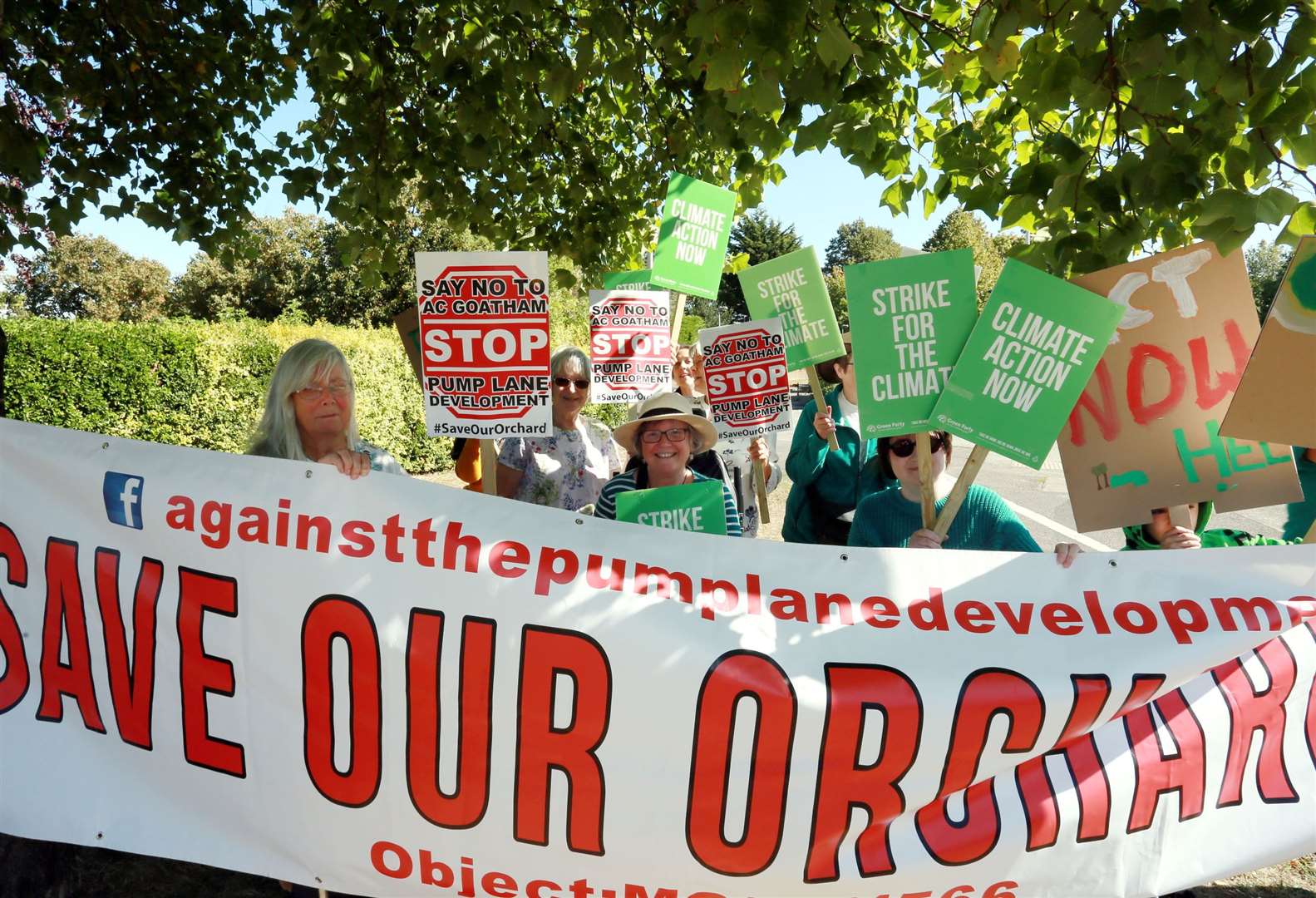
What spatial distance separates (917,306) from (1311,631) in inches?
55.0

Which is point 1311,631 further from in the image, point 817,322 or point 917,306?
point 817,322

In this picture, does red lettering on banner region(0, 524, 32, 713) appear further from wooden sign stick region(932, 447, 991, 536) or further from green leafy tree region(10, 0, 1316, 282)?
wooden sign stick region(932, 447, 991, 536)

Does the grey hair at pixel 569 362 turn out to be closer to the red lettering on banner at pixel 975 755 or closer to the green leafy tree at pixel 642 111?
the green leafy tree at pixel 642 111

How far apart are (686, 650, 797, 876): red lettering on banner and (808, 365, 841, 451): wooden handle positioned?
2.03 metres

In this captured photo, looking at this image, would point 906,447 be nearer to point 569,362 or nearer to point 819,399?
point 819,399

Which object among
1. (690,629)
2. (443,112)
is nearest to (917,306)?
(690,629)

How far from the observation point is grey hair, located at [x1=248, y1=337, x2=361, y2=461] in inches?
111

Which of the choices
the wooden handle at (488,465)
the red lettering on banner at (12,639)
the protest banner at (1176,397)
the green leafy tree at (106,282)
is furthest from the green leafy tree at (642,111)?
the green leafy tree at (106,282)

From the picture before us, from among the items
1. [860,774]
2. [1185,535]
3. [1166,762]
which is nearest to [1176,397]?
[1185,535]

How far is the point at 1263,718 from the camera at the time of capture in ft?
7.91

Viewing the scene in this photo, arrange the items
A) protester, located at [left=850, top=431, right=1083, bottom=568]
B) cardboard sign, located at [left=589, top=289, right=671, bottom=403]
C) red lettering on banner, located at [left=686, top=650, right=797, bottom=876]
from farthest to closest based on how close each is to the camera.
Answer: cardboard sign, located at [left=589, top=289, right=671, bottom=403]
protester, located at [left=850, top=431, right=1083, bottom=568]
red lettering on banner, located at [left=686, top=650, right=797, bottom=876]

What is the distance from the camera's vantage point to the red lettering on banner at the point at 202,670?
2.42 metres

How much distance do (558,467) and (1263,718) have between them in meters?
2.95

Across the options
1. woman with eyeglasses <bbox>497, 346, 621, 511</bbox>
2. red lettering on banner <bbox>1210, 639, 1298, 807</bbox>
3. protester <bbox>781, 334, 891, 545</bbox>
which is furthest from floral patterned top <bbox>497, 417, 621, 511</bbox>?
red lettering on banner <bbox>1210, 639, 1298, 807</bbox>
